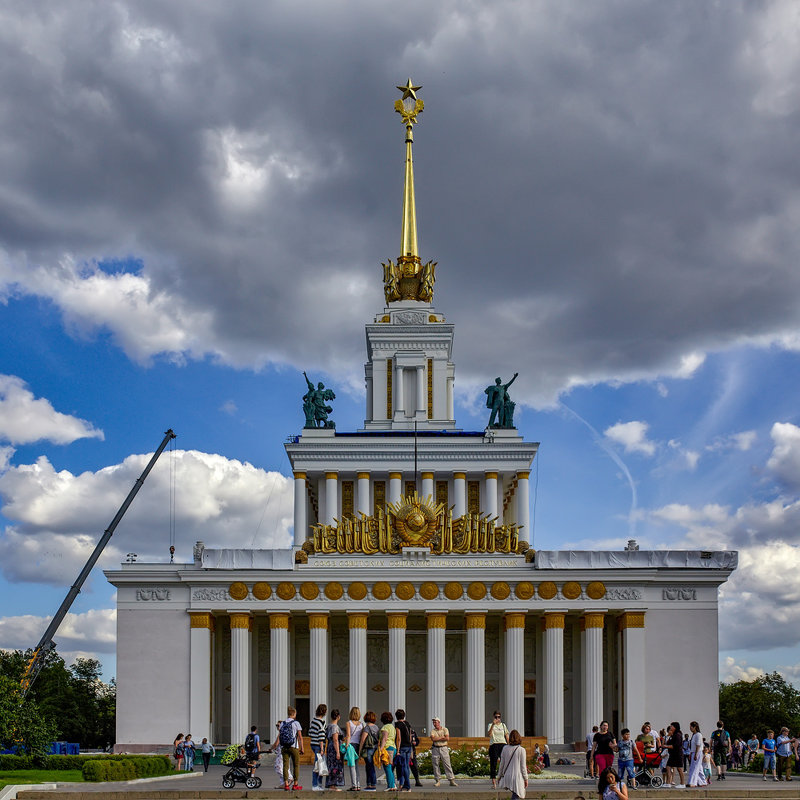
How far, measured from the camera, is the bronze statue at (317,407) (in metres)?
66.1

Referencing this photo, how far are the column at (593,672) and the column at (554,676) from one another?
1027mm

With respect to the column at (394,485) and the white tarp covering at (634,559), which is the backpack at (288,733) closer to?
the white tarp covering at (634,559)

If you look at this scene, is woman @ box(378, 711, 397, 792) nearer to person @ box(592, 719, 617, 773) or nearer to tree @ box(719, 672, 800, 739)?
person @ box(592, 719, 617, 773)

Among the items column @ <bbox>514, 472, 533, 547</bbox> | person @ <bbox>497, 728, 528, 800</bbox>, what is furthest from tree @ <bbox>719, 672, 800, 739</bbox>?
person @ <bbox>497, 728, 528, 800</bbox>

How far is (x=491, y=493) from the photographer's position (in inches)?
2511

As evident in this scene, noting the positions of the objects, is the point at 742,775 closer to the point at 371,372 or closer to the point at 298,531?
the point at 298,531

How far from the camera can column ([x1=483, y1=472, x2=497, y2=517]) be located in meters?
63.5

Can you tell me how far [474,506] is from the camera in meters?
64.9

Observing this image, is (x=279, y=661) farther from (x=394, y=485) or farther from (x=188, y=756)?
(x=394, y=485)

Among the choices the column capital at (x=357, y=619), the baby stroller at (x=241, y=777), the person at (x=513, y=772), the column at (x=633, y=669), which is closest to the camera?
the person at (x=513, y=772)

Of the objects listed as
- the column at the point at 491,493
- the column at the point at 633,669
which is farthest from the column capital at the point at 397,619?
the column at the point at 491,493

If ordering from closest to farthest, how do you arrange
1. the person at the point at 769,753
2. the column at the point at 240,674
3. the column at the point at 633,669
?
the person at the point at 769,753, the column at the point at 240,674, the column at the point at 633,669

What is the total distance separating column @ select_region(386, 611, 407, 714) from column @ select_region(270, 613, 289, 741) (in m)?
4.33

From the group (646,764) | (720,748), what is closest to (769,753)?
(720,748)
